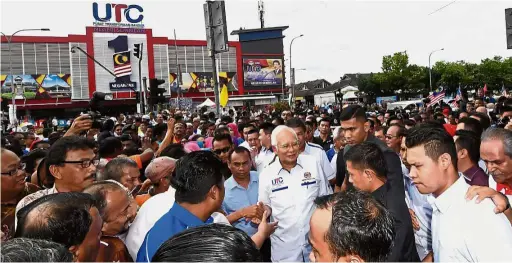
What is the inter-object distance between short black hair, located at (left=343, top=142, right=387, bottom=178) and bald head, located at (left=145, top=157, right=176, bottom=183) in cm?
166

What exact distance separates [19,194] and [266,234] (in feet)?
7.23

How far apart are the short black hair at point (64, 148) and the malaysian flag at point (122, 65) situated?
4371cm

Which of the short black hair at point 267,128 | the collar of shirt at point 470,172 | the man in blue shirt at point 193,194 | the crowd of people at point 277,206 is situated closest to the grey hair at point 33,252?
the crowd of people at point 277,206

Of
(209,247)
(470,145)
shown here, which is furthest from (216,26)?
(209,247)

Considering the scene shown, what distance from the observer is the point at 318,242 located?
6.30 ft

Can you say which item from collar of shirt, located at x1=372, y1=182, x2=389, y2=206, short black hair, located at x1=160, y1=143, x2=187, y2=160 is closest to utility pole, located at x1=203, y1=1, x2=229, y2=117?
short black hair, located at x1=160, y1=143, x2=187, y2=160

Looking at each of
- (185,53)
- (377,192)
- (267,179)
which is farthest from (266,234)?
(185,53)

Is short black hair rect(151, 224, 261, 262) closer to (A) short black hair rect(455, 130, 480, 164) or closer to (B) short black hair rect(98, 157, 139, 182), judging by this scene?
(B) short black hair rect(98, 157, 139, 182)

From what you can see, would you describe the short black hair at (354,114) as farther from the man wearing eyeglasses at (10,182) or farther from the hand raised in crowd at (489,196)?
the man wearing eyeglasses at (10,182)

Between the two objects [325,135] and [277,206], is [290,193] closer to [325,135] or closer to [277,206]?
[277,206]

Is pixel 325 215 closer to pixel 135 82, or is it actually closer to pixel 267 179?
pixel 267 179

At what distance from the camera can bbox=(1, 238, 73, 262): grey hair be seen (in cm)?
154

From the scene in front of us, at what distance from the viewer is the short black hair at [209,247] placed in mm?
1459

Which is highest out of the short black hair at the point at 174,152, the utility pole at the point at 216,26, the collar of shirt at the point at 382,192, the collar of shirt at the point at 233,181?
the utility pole at the point at 216,26
